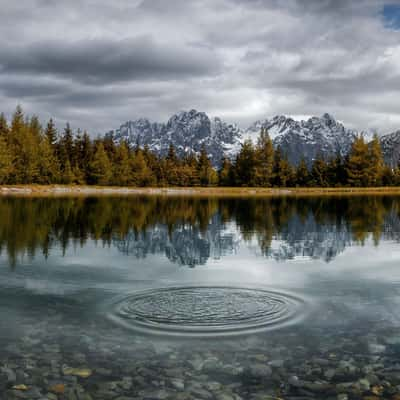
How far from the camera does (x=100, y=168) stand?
409ft

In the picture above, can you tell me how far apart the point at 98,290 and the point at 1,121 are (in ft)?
388

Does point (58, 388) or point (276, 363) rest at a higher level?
point (276, 363)

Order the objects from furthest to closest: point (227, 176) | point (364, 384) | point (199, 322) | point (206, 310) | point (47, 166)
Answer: point (227, 176) < point (47, 166) < point (206, 310) < point (199, 322) < point (364, 384)

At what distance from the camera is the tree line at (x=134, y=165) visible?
4461 inches

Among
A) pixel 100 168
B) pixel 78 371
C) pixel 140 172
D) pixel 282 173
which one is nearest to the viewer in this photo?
pixel 78 371

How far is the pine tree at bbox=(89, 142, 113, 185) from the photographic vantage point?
124m

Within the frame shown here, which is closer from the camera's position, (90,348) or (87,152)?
(90,348)

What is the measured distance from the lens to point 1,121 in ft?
400

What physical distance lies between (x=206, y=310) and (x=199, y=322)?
101 cm

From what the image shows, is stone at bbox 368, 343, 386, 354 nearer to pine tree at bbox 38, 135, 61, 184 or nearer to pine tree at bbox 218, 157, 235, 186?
pine tree at bbox 38, 135, 61, 184

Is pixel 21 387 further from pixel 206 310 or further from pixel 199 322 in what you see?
pixel 206 310

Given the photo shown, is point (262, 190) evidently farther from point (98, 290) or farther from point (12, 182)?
point (98, 290)

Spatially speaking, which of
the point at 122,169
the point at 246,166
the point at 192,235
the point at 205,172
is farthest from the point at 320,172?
the point at 192,235

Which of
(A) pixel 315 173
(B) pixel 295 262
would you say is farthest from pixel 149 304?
(A) pixel 315 173
